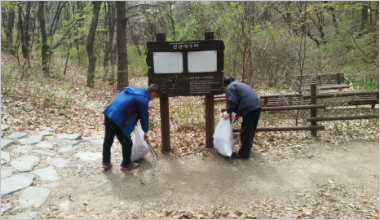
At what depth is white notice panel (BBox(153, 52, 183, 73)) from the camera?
5.26m

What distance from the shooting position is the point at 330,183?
14.6 ft

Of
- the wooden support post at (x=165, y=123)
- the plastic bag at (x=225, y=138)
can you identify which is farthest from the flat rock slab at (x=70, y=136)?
the plastic bag at (x=225, y=138)

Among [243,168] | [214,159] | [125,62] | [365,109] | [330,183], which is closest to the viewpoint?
[330,183]

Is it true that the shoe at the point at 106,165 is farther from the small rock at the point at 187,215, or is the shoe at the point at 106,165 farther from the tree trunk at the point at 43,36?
the tree trunk at the point at 43,36

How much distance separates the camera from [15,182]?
14.0 ft

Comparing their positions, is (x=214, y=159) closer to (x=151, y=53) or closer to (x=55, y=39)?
(x=151, y=53)

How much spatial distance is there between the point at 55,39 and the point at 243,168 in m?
13.6

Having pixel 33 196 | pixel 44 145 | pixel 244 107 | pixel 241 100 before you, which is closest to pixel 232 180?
pixel 244 107

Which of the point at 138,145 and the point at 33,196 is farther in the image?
the point at 138,145

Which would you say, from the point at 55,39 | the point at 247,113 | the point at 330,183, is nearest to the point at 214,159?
the point at 247,113

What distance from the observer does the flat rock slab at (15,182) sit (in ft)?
13.3

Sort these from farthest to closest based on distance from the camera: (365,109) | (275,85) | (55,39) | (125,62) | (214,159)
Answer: (55,39) < (275,85) < (125,62) < (365,109) < (214,159)

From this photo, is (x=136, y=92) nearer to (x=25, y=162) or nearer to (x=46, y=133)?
(x=25, y=162)

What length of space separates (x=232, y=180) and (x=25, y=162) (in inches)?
130
